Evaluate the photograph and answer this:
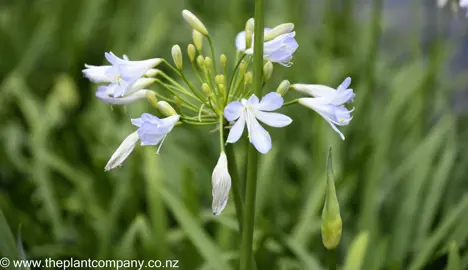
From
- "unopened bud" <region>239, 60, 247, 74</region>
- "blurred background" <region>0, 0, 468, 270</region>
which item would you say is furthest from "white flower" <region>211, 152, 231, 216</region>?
"blurred background" <region>0, 0, 468, 270</region>

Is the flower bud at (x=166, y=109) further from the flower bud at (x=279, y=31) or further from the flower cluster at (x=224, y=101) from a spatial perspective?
the flower bud at (x=279, y=31)

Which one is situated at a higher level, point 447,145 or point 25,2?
point 25,2

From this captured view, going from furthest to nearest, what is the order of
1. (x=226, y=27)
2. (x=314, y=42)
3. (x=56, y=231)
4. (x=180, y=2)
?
(x=180, y=2)
(x=314, y=42)
(x=226, y=27)
(x=56, y=231)

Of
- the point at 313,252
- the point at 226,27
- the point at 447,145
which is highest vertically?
the point at 226,27

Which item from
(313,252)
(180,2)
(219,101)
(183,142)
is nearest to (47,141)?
(183,142)

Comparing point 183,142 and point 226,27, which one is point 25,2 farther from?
point 183,142

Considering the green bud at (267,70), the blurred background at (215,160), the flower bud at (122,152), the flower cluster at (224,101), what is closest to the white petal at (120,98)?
the flower cluster at (224,101)
